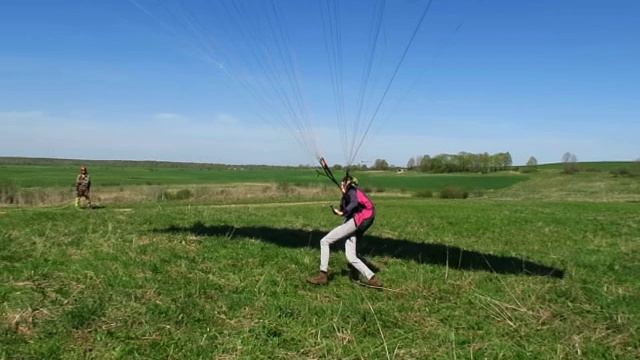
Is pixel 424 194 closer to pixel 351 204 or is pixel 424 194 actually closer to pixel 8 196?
pixel 8 196

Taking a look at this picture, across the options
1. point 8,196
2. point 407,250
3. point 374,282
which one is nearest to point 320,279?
point 374,282

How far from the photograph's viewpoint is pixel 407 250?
1362cm

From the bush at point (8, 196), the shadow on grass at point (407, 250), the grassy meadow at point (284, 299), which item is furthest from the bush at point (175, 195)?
the grassy meadow at point (284, 299)

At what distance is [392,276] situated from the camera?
34.0 feet

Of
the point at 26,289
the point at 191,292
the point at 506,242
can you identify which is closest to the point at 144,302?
the point at 191,292

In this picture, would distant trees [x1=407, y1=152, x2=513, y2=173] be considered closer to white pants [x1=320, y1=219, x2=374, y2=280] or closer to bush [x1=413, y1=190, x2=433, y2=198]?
bush [x1=413, y1=190, x2=433, y2=198]

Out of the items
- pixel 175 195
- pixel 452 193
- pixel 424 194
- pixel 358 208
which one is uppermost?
pixel 358 208

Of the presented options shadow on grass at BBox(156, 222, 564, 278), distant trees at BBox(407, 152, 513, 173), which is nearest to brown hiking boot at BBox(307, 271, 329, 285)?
shadow on grass at BBox(156, 222, 564, 278)

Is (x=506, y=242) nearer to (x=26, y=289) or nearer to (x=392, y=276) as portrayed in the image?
(x=392, y=276)

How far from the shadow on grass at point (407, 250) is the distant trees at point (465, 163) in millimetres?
130434

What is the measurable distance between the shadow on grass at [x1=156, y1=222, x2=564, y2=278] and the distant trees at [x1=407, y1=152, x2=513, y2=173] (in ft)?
428

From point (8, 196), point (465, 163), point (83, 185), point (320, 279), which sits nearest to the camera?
point (320, 279)

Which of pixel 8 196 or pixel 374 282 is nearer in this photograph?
pixel 374 282

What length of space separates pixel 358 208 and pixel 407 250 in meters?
3.90
